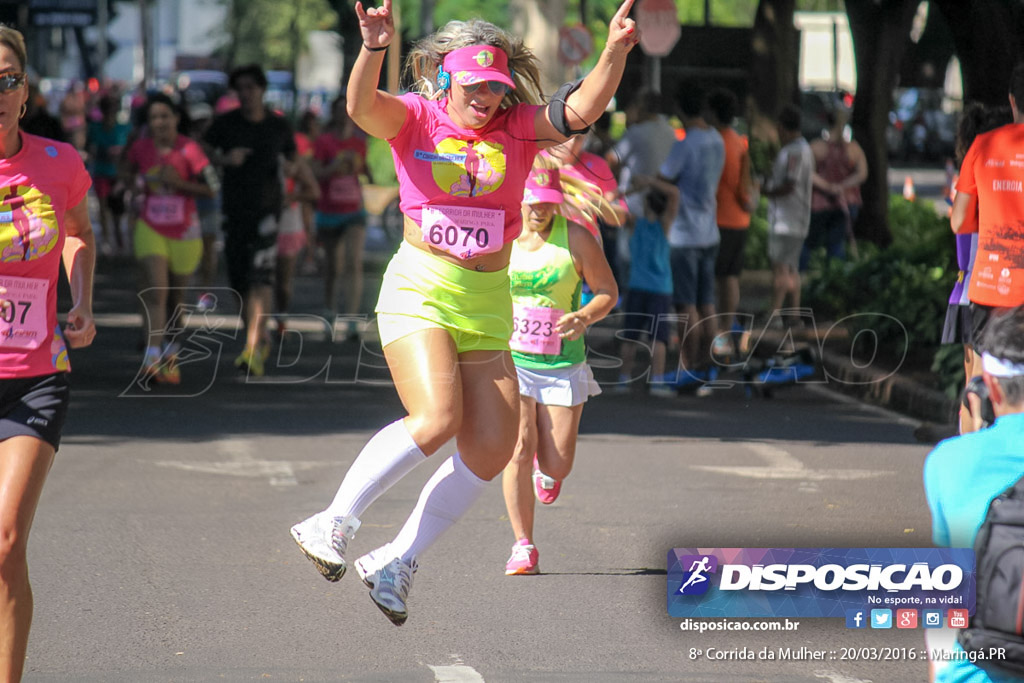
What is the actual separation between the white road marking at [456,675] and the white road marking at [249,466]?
3563 mm

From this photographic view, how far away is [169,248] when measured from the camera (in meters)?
11.8

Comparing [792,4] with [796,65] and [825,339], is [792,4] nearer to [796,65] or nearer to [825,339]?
[796,65]

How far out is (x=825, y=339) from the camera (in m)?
14.6

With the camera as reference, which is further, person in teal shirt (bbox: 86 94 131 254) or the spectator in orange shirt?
person in teal shirt (bbox: 86 94 131 254)

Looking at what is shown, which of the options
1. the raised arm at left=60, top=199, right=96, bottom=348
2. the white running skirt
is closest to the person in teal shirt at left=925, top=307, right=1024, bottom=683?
the raised arm at left=60, top=199, right=96, bottom=348

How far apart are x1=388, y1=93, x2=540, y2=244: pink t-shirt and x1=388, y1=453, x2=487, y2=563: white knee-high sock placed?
0.81 metres

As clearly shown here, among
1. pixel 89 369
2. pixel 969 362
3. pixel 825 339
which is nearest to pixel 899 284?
pixel 825 339

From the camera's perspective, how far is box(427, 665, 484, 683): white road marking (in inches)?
202

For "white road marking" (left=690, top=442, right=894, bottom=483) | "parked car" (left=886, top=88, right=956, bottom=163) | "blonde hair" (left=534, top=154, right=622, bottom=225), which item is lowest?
"parked car" (left=886, top=88, right=956, bottom=163)

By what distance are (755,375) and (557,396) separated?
6423mm

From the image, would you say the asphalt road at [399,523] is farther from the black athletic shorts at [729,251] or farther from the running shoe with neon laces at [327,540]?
the black athletic shorts at [729,251]

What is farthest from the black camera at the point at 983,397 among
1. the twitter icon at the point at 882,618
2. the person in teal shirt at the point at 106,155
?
the person in teal shirt at the point at 106,155

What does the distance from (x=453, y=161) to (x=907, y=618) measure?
81.4 inches

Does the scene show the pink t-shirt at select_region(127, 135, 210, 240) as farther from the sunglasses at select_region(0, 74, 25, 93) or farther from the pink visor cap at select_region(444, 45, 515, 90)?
the sunglasses at select_region(0, 74, 25, 93)
